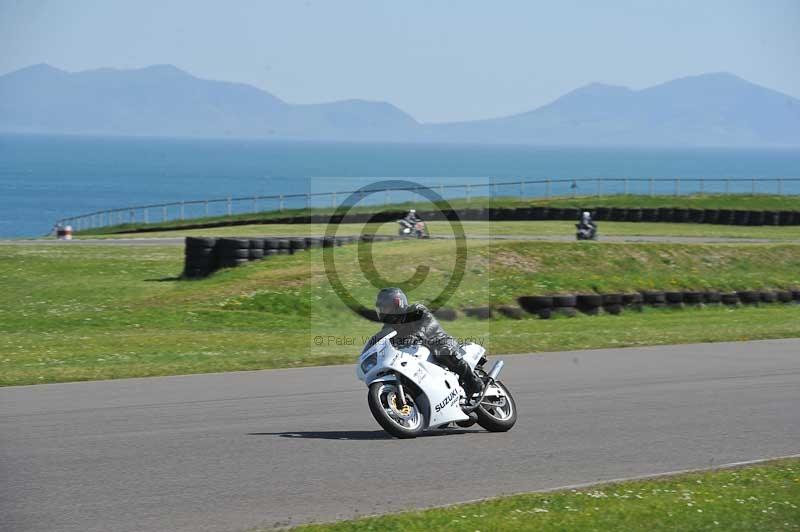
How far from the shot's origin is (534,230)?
151 ft

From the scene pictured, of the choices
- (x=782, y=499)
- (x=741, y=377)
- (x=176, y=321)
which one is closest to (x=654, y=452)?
(x=782, y=499)

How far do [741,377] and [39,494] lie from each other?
9643mm

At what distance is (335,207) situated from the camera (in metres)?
63.1

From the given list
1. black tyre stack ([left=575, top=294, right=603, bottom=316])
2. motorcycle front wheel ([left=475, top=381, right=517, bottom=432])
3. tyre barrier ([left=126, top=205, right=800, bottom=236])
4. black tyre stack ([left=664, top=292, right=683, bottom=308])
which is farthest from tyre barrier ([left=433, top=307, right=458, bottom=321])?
tyre barrier ([left=126, top=205, right=800, bottom=236])

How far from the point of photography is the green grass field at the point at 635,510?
782 centimetres

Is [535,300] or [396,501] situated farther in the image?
[535,300]

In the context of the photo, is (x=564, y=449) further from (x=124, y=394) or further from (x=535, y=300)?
(x=535, y=300)

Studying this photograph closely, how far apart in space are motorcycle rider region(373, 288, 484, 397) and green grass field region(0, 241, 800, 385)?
17.6 feet

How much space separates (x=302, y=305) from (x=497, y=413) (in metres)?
12.9

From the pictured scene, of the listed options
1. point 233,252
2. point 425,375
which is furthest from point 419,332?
point 233,252

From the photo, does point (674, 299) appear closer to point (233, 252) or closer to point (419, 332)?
point (233, 252)

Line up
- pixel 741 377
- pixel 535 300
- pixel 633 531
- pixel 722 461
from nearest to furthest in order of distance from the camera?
1. pixel 633 531
2. pixel 722 461
3. pixel 741 377
4. pixel 535 300

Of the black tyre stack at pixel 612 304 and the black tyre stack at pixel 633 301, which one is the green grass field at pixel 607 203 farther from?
the black tyre stack at pixel 612 304

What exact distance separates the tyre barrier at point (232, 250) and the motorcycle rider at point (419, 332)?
17.0 meters
